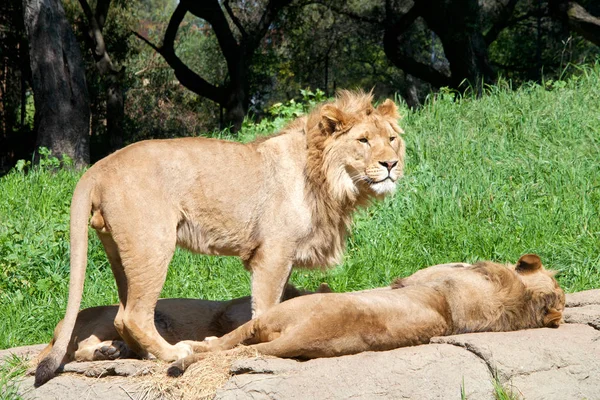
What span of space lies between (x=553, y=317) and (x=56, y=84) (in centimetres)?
866

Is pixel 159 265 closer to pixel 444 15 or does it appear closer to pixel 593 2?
pixel 444 15

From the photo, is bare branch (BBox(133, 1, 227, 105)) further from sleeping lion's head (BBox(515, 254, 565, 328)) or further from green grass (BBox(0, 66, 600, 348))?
sleeping lion's head (BBox(515, 254, 565, 328))

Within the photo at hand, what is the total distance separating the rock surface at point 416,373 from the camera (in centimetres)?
360

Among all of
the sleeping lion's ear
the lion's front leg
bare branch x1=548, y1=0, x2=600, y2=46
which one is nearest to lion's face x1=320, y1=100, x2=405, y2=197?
the lion's front leg

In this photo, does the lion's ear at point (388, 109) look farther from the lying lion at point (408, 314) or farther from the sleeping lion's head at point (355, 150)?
the lying lion at point (408, 314)

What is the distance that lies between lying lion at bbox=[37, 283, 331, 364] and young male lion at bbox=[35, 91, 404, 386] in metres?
0.26

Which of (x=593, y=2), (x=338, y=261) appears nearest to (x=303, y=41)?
(x=593, y=2)

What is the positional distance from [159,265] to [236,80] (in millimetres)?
12556

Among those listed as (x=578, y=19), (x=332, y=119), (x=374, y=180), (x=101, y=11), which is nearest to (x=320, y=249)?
(x=374, y=180)

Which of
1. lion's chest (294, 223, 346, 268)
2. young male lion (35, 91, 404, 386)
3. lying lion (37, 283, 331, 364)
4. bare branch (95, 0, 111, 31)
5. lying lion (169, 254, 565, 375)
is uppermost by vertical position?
bare branch (95, 0, 111, 31)

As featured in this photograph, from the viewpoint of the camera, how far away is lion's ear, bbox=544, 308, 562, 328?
4.45 m

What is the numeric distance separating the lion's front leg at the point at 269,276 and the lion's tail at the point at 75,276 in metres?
0.97

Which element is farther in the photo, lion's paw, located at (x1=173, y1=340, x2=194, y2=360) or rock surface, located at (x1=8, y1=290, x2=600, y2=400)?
lion's paw, located at (x1=173, y1=340, x2=194, y2=360)

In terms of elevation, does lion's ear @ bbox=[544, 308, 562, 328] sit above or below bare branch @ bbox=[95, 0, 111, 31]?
below
